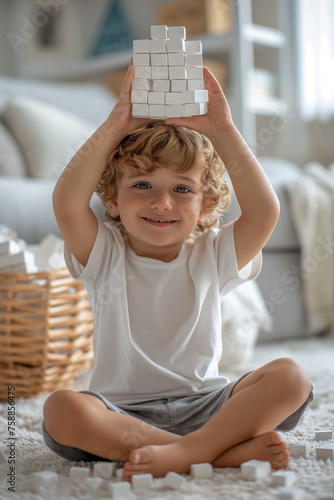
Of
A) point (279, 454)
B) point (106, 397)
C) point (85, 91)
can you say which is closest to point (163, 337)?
point (106, 397)

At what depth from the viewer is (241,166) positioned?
2.96 ft

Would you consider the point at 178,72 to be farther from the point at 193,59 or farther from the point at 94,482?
the point at 94,482

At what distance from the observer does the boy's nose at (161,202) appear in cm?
89

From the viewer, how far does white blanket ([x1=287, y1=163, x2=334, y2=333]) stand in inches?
71.2

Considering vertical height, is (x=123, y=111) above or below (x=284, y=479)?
above

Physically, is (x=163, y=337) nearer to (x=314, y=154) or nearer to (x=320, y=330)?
(x=320, y=330)

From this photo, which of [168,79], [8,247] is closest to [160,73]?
[168,79]

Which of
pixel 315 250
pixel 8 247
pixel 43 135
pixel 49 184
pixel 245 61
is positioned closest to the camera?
pixel 8 247

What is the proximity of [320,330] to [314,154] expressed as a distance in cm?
125

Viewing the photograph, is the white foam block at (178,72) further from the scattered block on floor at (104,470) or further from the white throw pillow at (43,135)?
the white throw pillow at (43,135)

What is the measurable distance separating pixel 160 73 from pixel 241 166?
18 cm

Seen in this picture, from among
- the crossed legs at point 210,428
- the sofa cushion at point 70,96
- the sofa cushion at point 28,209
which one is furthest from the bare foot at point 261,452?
the sofa cushion at point 70,96

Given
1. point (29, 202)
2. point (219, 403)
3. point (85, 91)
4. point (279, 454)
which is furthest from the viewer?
point (85, 91)

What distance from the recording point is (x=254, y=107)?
266cm
